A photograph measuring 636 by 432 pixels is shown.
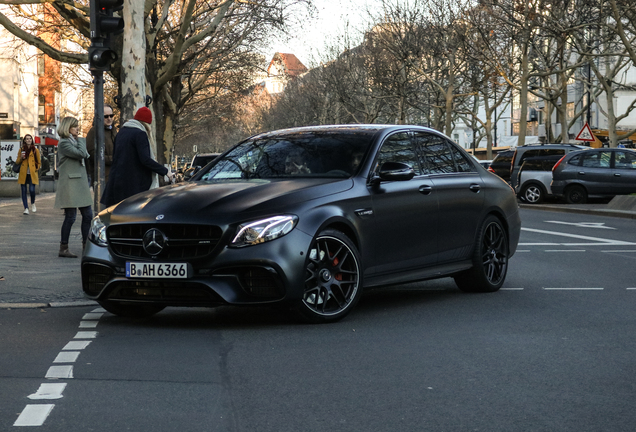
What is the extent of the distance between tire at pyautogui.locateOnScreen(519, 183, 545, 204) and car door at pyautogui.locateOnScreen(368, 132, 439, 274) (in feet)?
76.1

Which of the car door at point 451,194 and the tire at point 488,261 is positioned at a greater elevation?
the car door at point 451,194

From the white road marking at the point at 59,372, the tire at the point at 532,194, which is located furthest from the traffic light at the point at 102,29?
the tire at the point at 532,194

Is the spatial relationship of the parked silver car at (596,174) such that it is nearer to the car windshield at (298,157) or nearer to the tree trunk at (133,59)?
the tree trunk at (133,59)

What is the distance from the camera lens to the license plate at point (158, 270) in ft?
23.4

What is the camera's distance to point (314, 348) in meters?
6.55

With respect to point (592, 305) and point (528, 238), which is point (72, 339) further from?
point (528, 238)

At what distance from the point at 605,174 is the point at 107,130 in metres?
18.6

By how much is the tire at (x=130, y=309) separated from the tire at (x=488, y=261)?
2888mm

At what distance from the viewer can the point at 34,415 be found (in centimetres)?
475

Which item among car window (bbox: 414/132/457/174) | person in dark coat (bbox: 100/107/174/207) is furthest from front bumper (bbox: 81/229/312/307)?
person in dark coat (bbox: 100/107/174/207)

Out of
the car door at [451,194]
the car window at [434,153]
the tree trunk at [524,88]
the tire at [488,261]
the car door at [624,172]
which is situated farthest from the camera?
the tree trunk at [524,88]

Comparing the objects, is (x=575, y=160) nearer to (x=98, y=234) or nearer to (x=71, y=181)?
(x=71, y=181)

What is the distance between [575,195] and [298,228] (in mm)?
23333

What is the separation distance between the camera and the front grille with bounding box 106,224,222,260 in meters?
7.13
